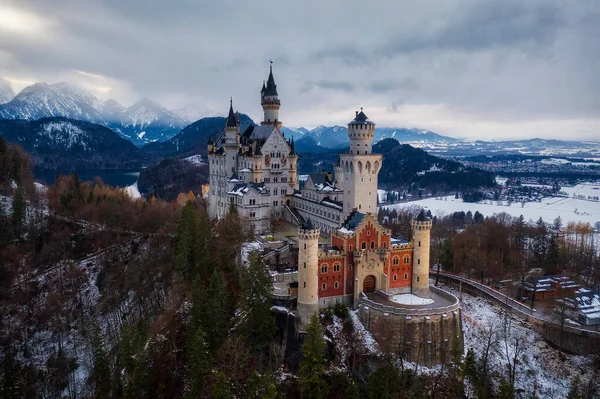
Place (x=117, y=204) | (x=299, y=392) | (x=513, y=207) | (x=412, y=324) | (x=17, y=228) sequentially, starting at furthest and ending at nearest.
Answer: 1. (x=513, y=207)
2. (x=117, y=204)
3. (x=17, y=228)
4. (x=412, y=324)
5. (x=299, y=392)

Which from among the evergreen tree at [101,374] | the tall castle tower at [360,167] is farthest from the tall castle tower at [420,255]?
the evergreen tree at [101,374]

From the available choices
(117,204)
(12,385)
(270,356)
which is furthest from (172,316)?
(117,204)

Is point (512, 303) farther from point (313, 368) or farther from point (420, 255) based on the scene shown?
point (313, 368)

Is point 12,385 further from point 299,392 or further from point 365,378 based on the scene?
point 365,378

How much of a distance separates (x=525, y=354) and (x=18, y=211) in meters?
73.9

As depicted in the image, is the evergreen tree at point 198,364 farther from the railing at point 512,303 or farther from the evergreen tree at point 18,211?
the evergreen tree at point 18,211

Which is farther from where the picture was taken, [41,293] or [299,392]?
[41,293]

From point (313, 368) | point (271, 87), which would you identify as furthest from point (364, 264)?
point (271, 87)

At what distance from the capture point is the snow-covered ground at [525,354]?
1761 inches

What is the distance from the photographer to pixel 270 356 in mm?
41688

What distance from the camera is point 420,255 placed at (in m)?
50.0

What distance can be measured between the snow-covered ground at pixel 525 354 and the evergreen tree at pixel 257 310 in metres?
21.2

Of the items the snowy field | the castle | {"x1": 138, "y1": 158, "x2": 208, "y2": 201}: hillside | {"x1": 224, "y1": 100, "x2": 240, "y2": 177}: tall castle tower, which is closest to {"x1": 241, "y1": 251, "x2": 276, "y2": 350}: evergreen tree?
the castle

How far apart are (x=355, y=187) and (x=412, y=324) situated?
21.2 meters
